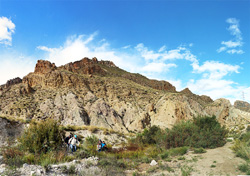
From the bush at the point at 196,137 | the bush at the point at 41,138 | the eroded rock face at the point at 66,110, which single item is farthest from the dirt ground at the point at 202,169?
the eroded rock face at the point at 66,110

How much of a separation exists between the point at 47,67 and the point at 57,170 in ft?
193

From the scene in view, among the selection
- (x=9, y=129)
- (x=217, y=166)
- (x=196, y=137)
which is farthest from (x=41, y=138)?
(x=196, y=137)

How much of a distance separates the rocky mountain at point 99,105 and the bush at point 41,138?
24124 millimetres

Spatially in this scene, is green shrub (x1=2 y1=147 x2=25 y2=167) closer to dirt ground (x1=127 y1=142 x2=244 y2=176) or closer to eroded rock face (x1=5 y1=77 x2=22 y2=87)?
dirt ground (x1=127 y1=142 x2=244 y2=176)

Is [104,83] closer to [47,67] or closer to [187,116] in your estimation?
[47,67]

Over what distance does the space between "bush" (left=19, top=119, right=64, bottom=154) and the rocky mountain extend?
79.1 ft

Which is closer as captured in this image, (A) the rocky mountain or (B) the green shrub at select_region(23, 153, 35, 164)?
(B) the green shrub at select_region(23, 153, 35, 164)

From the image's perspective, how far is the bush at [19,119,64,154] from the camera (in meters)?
9.98

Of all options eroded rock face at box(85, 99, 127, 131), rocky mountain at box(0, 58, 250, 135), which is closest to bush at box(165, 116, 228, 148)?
rocky mountain at box(0, 58, 250, 135)

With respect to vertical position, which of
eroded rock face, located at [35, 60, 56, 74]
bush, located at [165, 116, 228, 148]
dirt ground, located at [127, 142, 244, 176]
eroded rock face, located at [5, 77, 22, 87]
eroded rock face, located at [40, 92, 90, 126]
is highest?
eroded rock face, located at [35, 60, 56, 74]

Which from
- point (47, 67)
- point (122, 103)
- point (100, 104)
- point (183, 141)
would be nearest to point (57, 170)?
point (183, 141)

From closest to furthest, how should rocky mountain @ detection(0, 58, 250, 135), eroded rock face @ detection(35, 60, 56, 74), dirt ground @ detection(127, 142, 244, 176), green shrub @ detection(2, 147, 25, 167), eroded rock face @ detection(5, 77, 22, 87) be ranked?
green shrub @ detection(2, 147, 25, 167) < dirt ground @ detection(127, 142, 244, 176) < rocky mountain @ detection(0, 58, 250, 135) < eroded rock face @ detection(5, 77, 22, 87) < eroded rock face @ detection(35, 60, 56, 74)

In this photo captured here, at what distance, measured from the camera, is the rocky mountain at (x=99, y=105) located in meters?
37.1

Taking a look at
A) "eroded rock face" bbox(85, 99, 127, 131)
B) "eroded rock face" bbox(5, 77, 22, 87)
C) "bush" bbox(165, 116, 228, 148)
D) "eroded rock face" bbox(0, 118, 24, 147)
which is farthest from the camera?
"eroded rock face" bbox(5, 77, 22, 87)
